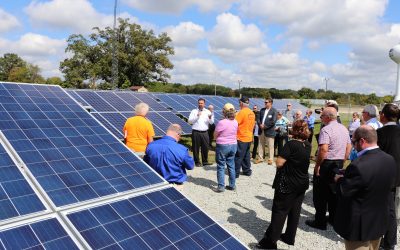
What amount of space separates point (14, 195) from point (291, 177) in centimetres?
357

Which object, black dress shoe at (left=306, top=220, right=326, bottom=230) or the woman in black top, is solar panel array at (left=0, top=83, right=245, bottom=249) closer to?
the woman in black top

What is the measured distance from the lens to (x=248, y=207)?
700 centimetres

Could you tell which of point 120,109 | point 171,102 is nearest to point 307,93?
point 171,102

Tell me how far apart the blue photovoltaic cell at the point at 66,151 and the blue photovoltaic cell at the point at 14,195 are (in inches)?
5.5

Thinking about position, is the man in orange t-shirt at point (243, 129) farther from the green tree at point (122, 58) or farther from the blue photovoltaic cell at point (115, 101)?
the green tree at point (122, 58)

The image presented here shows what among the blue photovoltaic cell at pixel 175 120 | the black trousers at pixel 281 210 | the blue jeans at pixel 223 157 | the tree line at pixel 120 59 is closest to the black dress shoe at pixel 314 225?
the black trousers at pixel 281 210

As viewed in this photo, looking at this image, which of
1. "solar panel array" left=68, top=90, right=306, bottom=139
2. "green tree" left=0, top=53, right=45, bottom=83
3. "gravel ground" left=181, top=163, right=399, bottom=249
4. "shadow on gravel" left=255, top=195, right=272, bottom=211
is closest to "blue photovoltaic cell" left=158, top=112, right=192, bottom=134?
"solar panel array" left=68, top=90, right=306, bottom=139

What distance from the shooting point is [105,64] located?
4244 cm

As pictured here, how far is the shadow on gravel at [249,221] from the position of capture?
19.1 ft

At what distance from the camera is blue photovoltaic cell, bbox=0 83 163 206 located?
11.2ft

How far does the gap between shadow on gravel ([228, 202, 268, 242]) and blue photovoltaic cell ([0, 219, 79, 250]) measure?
3.67 m

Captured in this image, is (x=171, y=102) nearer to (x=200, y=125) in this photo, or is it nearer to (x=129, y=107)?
(x=129, y=107)

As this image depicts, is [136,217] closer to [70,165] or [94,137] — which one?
[70,165]

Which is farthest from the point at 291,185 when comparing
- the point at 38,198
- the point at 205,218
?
the point at 38,198
